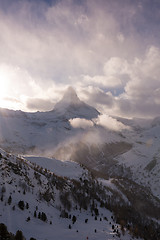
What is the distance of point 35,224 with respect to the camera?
28672 mm

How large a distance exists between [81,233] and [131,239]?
13.8 meters

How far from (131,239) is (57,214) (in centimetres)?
1675

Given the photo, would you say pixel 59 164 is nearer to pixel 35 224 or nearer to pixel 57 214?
pixel 57 214

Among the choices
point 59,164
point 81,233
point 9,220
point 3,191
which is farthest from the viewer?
point 59,164

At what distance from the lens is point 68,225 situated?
111ft

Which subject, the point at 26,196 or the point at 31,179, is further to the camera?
the point at 31,179

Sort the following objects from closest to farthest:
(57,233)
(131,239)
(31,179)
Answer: (57,233) → (131,239) → (31,179)

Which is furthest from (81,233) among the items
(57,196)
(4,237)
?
(57,196)

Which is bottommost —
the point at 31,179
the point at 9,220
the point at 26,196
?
the point at 9,220

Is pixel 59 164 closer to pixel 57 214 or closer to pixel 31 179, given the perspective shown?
pixel 31 179

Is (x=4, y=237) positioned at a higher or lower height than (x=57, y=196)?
lower

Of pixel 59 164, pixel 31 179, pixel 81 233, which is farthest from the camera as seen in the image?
pixel 59 164

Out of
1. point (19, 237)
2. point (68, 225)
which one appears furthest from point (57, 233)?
point (19, 237)

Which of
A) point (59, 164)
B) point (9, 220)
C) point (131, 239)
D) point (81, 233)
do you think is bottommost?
point (131, 239)
